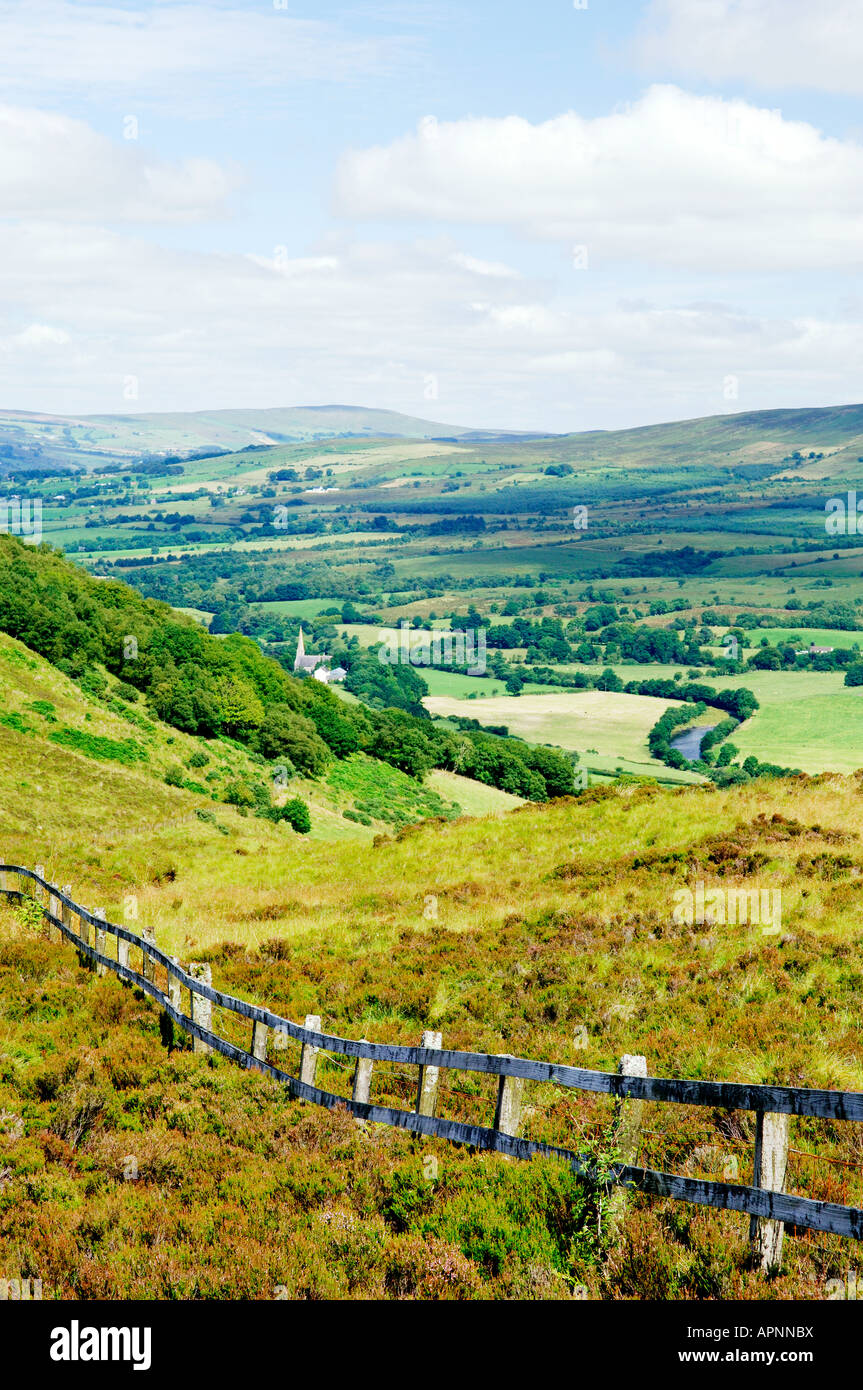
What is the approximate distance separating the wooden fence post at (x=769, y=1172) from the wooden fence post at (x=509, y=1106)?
2.36 metres

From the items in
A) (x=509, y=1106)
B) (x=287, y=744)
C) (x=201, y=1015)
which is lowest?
(x=287, y=744)

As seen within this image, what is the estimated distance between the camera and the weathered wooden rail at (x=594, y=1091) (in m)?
6.29

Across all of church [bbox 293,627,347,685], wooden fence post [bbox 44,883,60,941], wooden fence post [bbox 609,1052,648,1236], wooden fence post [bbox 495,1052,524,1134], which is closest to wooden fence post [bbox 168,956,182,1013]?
wooden fence post [bbox 495,1052,524,1134]

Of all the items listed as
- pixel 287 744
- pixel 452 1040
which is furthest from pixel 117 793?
pixel 452 1040

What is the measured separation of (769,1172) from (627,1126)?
1282mm

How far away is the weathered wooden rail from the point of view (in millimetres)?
6285

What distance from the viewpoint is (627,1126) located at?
24.7 ft

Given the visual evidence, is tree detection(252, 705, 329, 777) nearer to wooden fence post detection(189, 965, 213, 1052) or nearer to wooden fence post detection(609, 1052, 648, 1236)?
wooden fence post detection(189, 965, 213, 1052)

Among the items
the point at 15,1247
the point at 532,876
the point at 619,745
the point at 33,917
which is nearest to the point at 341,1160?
the point at 15,1247

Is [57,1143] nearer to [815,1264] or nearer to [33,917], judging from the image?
[815,1264]

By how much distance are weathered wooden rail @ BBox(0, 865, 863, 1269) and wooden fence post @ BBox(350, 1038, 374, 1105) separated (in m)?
0.01

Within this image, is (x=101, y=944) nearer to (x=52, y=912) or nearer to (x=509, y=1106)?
(x=52, y=912)
